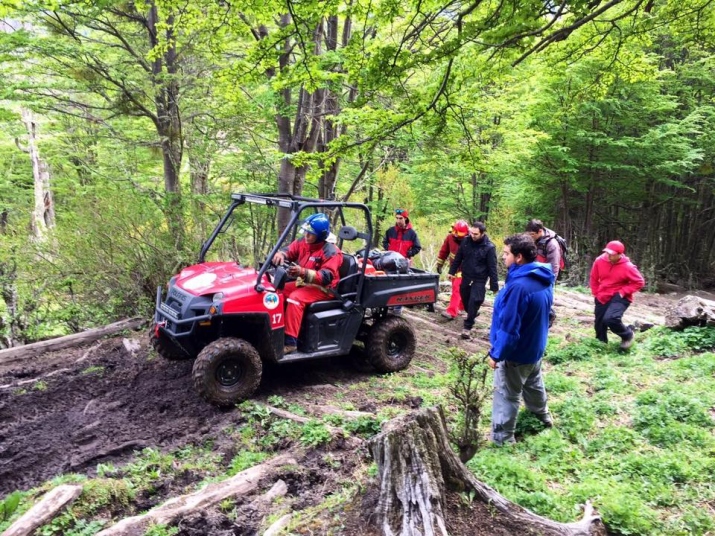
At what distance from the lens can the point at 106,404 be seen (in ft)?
17.2

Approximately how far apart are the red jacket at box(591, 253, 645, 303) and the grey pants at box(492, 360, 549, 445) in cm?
325

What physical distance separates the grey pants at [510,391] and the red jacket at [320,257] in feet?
7.34

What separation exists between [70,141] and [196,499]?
11522 millimetres

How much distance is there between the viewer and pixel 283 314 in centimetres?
540

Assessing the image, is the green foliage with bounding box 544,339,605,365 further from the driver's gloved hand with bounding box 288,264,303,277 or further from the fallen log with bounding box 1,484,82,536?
the fallen log with bounding box 1,484,82,536

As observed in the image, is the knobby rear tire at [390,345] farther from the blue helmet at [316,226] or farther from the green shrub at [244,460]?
the green shrub at [244,460]

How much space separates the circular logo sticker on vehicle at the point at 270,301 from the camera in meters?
5.14

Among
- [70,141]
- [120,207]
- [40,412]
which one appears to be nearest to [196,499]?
[40,412]

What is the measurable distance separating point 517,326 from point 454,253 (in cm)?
531

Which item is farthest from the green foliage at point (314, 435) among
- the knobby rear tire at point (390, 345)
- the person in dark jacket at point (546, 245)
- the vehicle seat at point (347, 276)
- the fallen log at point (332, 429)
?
the person in dark jacket at point (546, 245)

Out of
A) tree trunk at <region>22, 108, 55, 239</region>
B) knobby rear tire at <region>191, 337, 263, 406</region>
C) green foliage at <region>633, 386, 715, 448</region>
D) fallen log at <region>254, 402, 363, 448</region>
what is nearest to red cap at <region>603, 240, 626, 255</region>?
green foliage at <region>633, 386, 715, 448</region>

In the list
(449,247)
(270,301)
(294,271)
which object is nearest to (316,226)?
(294,271)

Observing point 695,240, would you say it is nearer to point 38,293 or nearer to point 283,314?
point 283,314

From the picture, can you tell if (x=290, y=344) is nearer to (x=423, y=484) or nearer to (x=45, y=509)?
(x=45, y=509)
